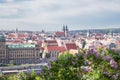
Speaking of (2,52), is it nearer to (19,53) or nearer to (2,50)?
Answer: (2,50)

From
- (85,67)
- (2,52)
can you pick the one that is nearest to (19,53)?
(2,52)

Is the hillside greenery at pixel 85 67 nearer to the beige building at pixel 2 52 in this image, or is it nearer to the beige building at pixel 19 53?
the beige building at pixel 19 53

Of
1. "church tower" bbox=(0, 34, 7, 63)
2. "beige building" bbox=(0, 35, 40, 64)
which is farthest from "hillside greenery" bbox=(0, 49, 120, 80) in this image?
"church tower" bbox=(0, 34, 7, 63)

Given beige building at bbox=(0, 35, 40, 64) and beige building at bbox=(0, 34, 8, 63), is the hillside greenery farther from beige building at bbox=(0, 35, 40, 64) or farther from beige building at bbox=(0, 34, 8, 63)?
beige building at bbox=(0, 34, 8, 63)

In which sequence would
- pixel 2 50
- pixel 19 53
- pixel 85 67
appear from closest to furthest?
pixel 85 67
pixel 2 50
pixel 19 53

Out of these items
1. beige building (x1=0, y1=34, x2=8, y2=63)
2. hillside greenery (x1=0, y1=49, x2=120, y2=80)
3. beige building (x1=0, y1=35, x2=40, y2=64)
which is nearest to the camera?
hillside greenery (x1=0, y1=49, x2=120, y2=80)

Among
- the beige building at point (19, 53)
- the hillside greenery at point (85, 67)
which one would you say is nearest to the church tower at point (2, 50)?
the beige building at point (19, 53)

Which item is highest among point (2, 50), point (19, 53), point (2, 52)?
point (2, 50)

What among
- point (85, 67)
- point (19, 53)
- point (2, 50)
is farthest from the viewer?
point (19, 53)

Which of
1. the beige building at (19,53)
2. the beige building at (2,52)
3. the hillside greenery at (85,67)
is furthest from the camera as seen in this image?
the beige building at (19,53)

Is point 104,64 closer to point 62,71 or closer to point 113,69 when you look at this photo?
point 113,69

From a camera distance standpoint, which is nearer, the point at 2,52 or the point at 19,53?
the point at 2,52

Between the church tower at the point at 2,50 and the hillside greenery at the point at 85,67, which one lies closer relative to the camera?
the hillside greenery at the point at 85,67

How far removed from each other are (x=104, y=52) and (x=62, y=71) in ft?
3.18
